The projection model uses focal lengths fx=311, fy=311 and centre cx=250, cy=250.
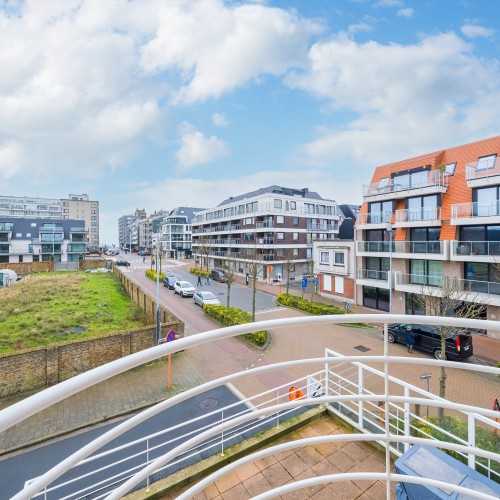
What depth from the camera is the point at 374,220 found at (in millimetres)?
23484

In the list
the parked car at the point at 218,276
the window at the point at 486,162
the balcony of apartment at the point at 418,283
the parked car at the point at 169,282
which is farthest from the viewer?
the parked car at the point at 218,276

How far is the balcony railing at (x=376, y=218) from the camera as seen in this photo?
22.6 meters

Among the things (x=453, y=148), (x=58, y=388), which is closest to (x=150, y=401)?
(x=58, y=388)

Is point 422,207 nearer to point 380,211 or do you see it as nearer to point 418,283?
point 380,211

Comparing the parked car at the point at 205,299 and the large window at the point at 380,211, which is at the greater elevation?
the large window at the point at 380,211

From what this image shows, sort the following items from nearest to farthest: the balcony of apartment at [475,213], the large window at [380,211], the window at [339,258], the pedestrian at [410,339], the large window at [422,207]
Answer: the pedestrian at [410,339], the balcony of apartment at [475,213], the large window at [422,207], the large window at [380,211], the window at [339,258]

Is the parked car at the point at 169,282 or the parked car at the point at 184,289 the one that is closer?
the parked car at the point at 184,289

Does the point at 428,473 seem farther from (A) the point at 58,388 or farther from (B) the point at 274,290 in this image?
(B) the point at 274,290

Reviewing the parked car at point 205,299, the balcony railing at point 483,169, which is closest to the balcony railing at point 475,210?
the balcony railing at point 483,169

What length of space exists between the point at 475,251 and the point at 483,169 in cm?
469

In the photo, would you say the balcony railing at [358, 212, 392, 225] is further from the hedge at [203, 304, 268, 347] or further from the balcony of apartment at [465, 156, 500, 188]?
the hedge at [203, 304, 268, 347]

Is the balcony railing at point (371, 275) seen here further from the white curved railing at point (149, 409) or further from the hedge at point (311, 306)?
the white curved railing at point (149, 409)

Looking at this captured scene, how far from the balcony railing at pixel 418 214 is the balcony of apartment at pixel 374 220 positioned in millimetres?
932

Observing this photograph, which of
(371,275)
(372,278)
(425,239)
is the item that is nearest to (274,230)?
(371,275)
